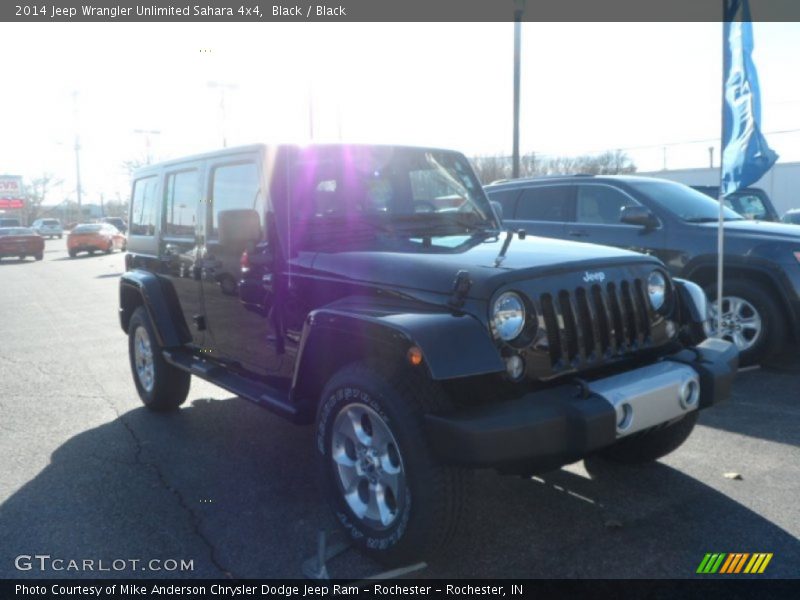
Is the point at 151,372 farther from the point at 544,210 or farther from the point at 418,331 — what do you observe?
the point at 544,210

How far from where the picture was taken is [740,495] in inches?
153

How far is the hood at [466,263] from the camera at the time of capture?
3.21 m

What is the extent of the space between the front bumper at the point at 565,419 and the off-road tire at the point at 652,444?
687 mm

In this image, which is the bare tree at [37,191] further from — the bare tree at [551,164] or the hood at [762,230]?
the hood at [762,230]

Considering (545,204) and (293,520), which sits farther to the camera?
(545,204)

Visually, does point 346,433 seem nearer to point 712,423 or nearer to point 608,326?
point 608,326

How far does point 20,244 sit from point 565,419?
2894 cm

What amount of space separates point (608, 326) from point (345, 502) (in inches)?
59.9

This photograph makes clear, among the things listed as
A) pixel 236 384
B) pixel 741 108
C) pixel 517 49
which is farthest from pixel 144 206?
pixel 517 49

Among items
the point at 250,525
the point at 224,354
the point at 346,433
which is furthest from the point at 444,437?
the point at 224,354

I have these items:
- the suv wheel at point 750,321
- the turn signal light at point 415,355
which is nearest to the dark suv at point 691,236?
the suv wheel at point 750,321

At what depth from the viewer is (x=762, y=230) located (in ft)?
21.9

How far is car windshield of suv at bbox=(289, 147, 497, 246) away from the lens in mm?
4117

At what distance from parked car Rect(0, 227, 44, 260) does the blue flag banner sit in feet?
89.3
